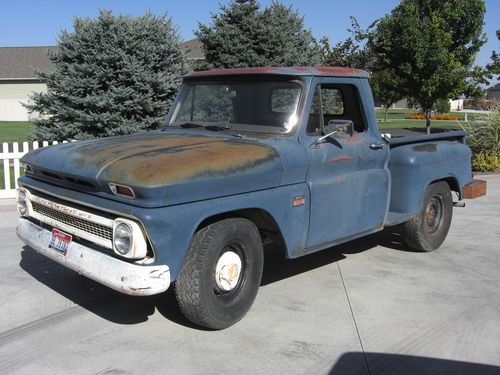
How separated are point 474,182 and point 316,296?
315cm

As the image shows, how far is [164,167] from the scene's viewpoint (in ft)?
11.6

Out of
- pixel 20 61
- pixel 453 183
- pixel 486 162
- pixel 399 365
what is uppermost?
pixel 20 61

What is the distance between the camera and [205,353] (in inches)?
146

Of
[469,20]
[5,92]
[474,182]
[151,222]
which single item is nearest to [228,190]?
[151,222]

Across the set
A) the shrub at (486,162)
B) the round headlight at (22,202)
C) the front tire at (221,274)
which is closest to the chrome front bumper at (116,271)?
the front tire at (221,274)

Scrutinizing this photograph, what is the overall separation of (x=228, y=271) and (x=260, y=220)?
52 cm

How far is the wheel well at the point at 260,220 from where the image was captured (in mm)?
3903

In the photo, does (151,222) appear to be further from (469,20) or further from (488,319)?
(469,20)

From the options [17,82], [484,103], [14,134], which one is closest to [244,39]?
[14,134]

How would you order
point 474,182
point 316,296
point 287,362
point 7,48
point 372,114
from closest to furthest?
point 287,362 < point 316,296 < point 372,114 < point 474,182 < point 7,48

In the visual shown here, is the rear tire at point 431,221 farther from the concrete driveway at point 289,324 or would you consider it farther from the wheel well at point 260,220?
the wheel well at point 260,220

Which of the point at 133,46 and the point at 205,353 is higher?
the point at 133,46

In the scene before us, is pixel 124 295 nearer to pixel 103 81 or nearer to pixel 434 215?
pixel 434 215

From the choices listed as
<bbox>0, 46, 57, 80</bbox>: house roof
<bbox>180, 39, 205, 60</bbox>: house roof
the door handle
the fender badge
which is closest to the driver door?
the door handle
